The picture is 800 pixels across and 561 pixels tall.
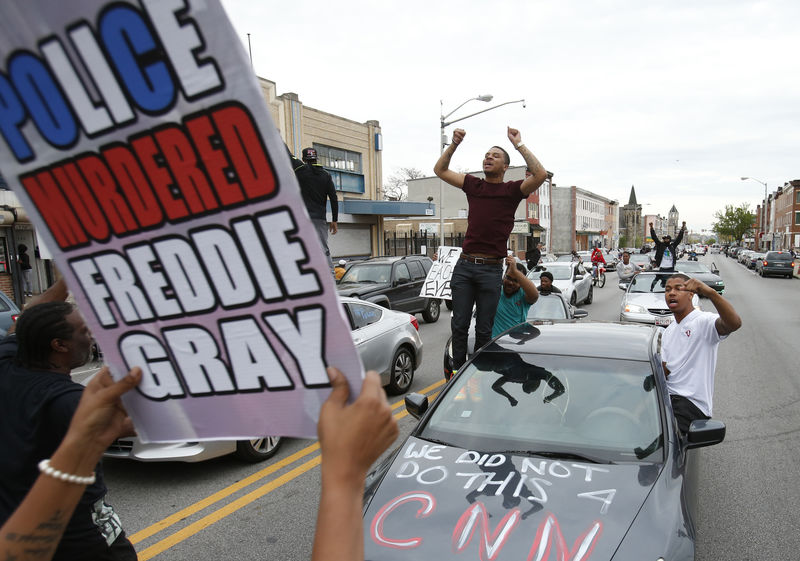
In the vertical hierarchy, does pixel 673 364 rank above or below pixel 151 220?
below

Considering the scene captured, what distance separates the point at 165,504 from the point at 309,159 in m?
3.60

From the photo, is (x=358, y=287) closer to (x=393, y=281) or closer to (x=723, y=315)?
(x=393, y=281)

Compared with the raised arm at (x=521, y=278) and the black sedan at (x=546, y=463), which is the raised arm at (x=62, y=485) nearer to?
the black sedan at (x=546, y=463)

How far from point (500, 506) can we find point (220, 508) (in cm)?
257

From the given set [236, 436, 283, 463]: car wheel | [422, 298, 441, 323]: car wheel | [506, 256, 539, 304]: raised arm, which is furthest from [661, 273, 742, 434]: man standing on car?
[422, 298, 441, 323]: car wheel

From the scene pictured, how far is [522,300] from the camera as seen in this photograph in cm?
582

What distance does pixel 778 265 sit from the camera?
33.7 meters

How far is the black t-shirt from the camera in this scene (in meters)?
1.71

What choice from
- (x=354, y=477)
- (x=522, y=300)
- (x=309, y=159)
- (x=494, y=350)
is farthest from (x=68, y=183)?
(x=522, y=300)

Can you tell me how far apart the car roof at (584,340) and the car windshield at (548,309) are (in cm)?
432

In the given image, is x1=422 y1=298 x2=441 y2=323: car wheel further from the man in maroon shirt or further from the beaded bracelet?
the beaded bracelet

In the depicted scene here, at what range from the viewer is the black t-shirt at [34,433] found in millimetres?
1713

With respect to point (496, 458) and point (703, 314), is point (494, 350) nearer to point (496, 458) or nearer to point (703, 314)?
point (496, 458)

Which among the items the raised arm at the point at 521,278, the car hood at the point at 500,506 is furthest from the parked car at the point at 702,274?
the car hood at the point at 500,506
